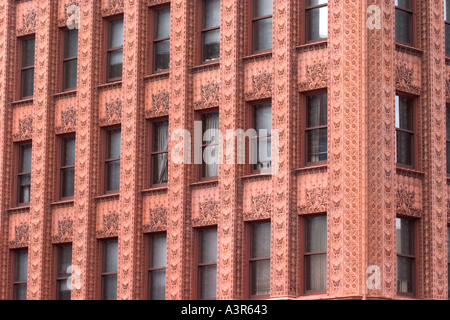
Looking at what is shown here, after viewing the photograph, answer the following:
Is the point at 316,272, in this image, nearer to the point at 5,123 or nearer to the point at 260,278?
the point at 260,278

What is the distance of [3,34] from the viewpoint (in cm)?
5366

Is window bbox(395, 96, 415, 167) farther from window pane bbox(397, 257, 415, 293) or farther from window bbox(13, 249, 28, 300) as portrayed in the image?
window bbox(13, 249, 28, 300)

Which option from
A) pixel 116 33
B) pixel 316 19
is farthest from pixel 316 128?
pixel 116 33

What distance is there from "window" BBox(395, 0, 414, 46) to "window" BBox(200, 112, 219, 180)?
21.5 feet

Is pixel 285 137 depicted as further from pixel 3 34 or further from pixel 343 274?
pixel 3 34

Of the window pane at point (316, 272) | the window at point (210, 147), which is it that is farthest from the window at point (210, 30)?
the window pane at point (316, 272)

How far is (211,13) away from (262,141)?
5229 millimetres

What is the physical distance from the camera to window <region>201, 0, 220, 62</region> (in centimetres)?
4725

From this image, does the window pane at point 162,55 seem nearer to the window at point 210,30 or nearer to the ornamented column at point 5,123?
the window at point 210,30

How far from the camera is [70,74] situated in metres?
51.8

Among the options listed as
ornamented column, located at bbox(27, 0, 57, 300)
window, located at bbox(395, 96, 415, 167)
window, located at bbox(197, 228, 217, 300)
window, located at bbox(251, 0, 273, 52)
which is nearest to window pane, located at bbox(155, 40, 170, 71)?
window, located at bbox(251, 0, 273, 52)

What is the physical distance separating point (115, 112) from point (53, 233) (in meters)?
4.95
